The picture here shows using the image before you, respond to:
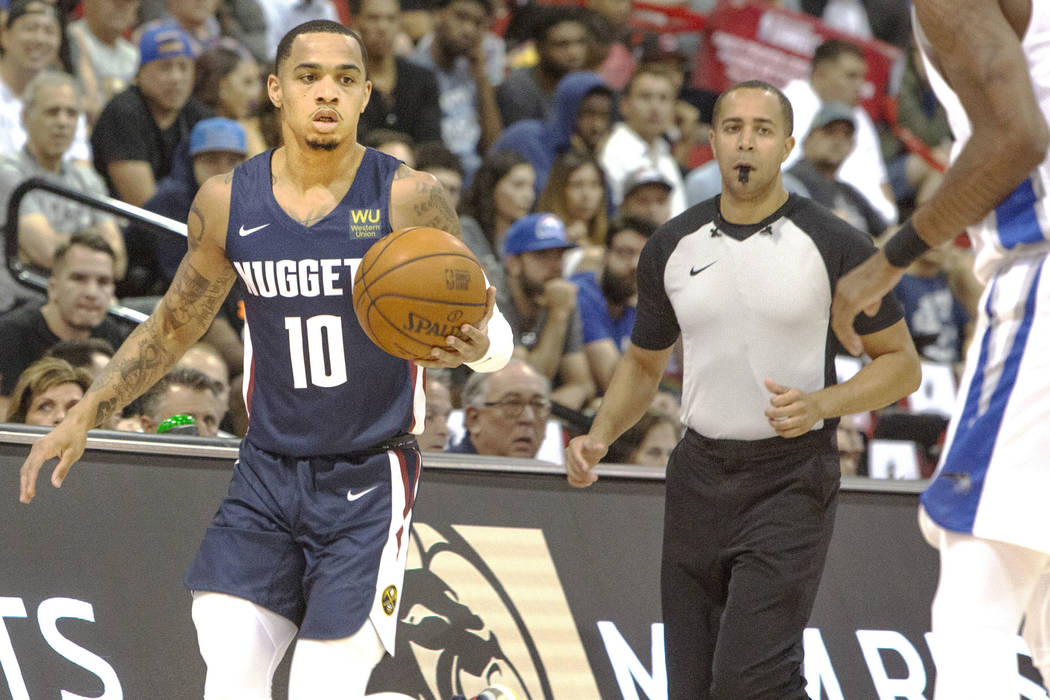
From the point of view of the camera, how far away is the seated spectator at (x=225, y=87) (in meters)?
8.52

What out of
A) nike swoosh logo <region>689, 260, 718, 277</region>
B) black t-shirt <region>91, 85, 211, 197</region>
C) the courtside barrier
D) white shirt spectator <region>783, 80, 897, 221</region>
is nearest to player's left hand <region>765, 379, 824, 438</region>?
nike swoosh logo <region>689, 260, 718, 277</region>

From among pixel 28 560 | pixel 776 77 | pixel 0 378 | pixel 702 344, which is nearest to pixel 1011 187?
pixel 702 344

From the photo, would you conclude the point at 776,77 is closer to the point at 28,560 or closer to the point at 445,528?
the point at 445,528

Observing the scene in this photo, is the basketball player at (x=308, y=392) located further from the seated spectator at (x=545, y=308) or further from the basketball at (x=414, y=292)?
the seated spectator at (x=545, y=308)

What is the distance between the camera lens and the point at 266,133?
8195 mm

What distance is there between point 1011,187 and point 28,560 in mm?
3404

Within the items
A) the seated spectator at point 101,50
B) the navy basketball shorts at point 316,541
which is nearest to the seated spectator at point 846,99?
the seated spectator at point 101,50

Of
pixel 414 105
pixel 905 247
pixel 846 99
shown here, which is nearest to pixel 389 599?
pixel 905 247

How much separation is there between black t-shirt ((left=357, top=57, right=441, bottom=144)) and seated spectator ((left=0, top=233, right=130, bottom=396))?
2.90 meters

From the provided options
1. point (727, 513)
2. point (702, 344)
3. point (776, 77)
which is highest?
point (776, 77)

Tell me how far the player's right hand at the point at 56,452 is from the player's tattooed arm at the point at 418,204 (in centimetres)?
105

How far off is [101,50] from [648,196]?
359 centimetres

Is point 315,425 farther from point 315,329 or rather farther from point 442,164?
point 442,164

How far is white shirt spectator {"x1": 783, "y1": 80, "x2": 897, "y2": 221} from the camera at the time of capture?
35.5 ft
